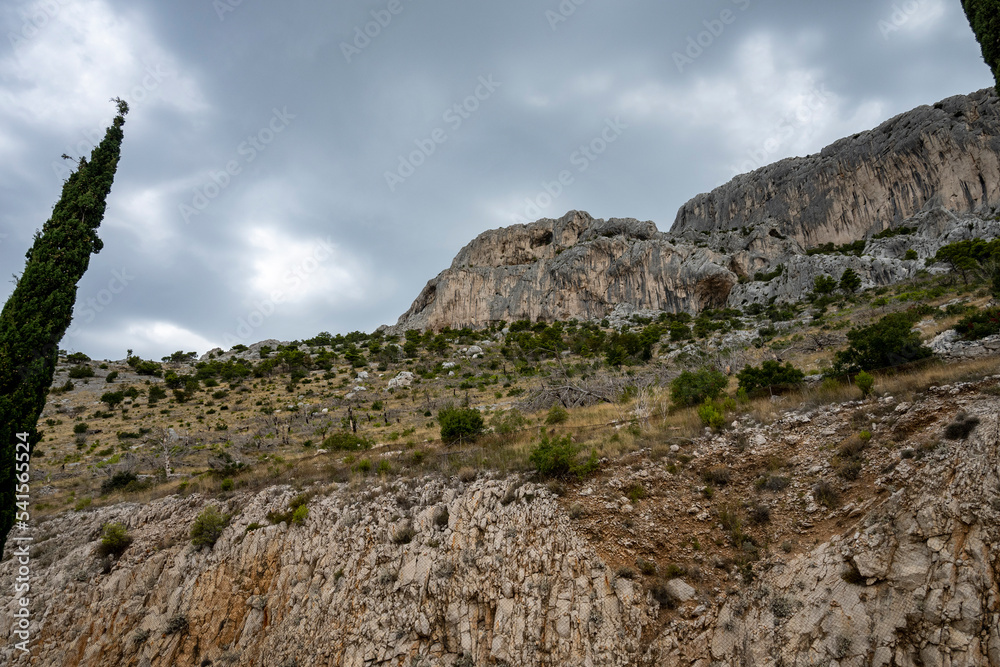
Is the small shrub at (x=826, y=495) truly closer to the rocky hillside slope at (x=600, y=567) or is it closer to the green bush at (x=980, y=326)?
the rocky hillside slope at (x=600, y=567)

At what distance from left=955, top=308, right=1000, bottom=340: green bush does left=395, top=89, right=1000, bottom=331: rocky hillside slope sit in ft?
129

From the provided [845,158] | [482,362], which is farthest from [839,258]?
[482,362]

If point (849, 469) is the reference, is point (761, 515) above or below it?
below

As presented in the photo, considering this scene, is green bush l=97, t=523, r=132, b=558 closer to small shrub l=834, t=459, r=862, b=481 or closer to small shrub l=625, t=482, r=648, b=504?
small shrub l=625, t=482, r=648, b=504

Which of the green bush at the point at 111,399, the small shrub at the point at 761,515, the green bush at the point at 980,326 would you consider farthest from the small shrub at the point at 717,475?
the green bush at the point at 111,399

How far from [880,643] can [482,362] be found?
4028 cm

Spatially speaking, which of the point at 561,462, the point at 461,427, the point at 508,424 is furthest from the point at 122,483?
the point at 561,462

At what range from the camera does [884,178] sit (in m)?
70.6

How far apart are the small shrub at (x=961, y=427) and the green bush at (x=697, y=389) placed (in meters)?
7.62

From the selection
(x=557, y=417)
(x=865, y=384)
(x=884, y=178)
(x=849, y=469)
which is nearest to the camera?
(x=849, y=469)

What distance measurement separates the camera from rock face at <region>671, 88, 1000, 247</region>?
200ft

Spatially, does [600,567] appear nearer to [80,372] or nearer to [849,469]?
[849,469]

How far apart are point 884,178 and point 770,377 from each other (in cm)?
8158

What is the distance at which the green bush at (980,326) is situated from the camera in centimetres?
1350
